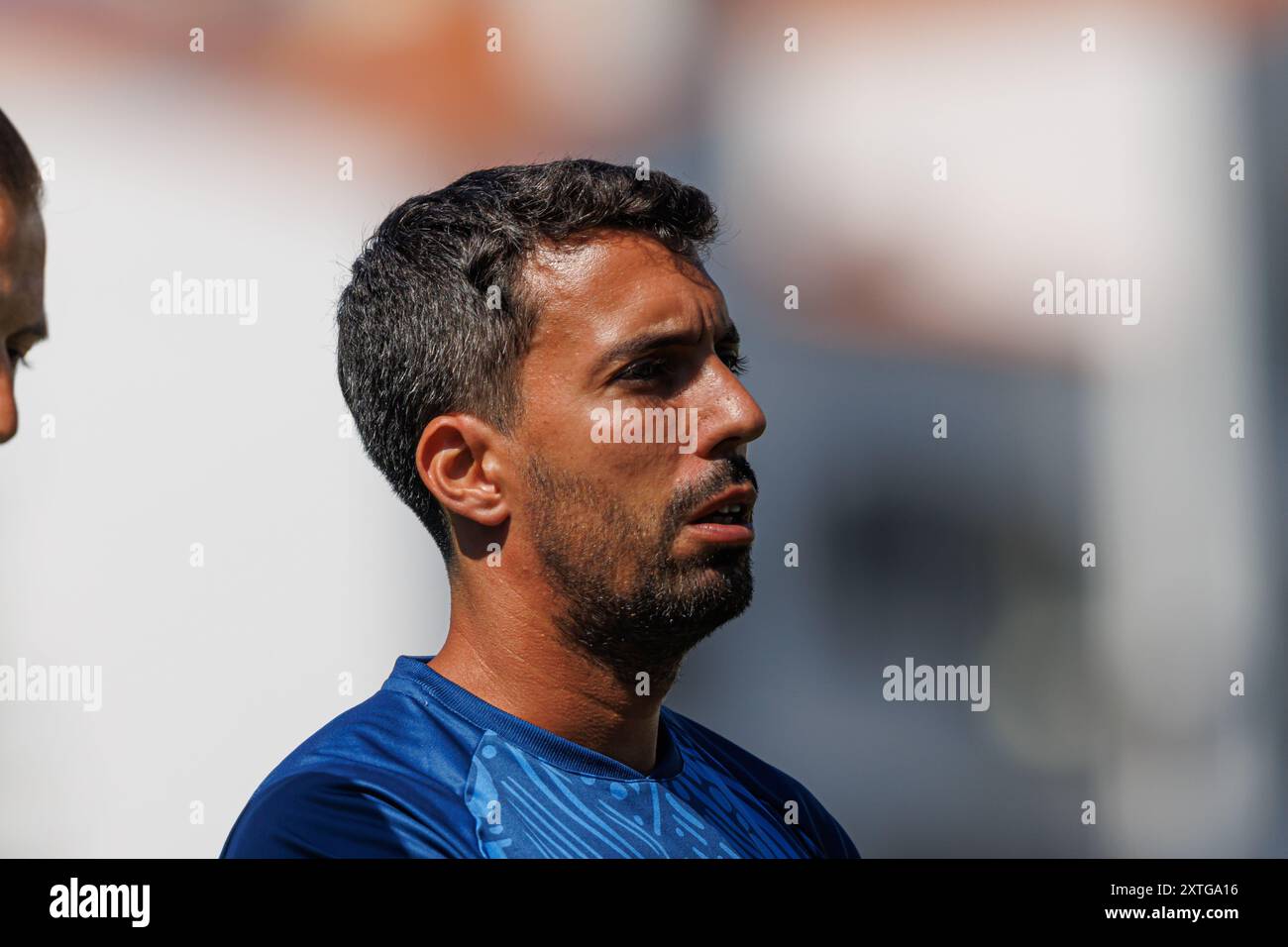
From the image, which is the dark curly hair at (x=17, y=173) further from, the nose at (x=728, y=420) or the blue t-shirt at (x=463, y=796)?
the nose at (x=728, y=420)

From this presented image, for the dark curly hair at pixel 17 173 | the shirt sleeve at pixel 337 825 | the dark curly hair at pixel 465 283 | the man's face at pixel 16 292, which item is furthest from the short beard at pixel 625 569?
the dark curly hair at pixel 17 173

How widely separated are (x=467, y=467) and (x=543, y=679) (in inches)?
16.6

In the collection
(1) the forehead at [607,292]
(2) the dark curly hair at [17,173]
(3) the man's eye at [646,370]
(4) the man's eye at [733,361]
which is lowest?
(3) the man's eye at [646,370]

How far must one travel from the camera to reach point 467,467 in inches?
91.4

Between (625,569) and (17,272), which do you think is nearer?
(625,569)

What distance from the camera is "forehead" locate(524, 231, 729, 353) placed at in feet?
7.39

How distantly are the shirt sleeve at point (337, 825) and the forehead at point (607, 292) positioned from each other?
84 cm

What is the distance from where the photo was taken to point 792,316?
3822 millimetres

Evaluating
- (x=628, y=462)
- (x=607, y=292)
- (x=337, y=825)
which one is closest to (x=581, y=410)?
(x=628, y=462)

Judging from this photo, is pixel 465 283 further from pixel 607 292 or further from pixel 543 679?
pixel 543 679

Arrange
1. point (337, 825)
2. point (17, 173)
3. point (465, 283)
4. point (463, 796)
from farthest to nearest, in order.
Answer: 1. point (17, 173)
2. point (465, 283)
3. point (463, 796)
4. point (337, 825)

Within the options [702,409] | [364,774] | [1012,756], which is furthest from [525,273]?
[1012,756]

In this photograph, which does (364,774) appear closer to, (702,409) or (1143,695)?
(702,409)

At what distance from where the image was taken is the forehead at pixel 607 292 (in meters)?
2.25
